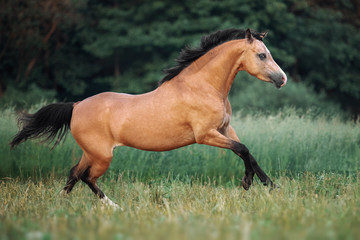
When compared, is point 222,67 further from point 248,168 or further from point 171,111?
point 248,168

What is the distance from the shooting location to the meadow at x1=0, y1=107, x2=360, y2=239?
2.93 m

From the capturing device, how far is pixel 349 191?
4988 millimetres

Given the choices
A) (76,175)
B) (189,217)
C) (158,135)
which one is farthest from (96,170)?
(189,217)

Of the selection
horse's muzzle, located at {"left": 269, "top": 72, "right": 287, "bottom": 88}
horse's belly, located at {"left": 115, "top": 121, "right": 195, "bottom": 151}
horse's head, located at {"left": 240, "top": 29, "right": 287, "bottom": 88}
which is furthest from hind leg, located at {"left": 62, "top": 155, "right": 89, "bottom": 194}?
horse's muzzle, located at {"left": 269, "top": 72, "right": 287, "bottom": 88}

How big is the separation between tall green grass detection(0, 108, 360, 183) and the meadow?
20mm

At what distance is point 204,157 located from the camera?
781cm

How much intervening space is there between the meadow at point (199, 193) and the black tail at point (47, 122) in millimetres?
228

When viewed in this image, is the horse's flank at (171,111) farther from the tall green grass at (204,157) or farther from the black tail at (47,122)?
the tall green grass at (204,157)

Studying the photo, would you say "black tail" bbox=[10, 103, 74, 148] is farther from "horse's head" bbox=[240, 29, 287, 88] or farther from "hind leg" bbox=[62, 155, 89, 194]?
"horse's head" bbox=[240, 29, 287, 88]

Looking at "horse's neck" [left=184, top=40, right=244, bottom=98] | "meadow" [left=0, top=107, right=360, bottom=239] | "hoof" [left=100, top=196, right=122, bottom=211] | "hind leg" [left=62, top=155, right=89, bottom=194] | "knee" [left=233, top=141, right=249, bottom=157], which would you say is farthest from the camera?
"hind leg" [left=62, top=155, right=89, bottom=194]

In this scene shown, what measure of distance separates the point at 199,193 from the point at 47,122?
7.94 ft

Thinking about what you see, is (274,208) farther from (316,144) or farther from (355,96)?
(355,96)

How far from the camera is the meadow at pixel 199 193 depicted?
2.93 m

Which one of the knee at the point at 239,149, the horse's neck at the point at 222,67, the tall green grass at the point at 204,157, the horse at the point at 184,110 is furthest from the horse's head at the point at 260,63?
the tall green grass at the point at 204,157
